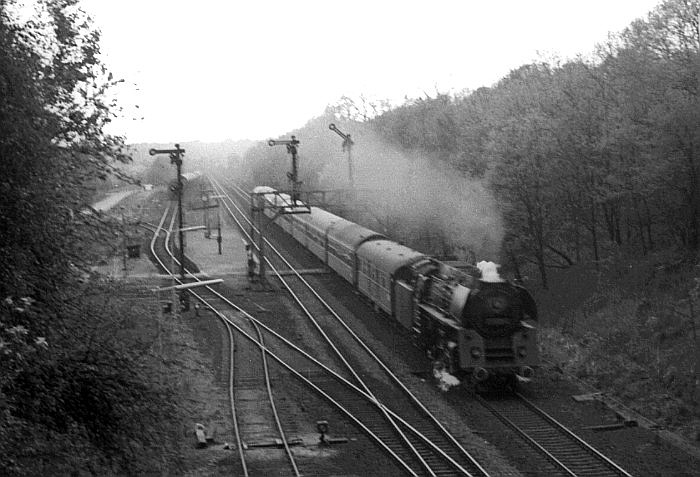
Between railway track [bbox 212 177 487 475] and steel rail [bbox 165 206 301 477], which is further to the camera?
steel rail [bbox 165 206 301 477]

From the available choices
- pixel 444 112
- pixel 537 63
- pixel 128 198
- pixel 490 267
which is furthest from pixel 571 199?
pixel 128 198

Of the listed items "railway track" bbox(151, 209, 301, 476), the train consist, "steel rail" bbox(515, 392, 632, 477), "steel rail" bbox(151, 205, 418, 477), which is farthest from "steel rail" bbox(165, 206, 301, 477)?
"steel rail" bbox(515, 392, 632, 477)

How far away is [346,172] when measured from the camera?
59031 mm

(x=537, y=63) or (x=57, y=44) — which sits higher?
(x=537, y=63)

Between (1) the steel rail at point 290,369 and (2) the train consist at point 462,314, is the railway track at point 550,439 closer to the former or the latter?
(2) the train consist at point 462,314

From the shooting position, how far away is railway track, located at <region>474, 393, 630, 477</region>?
46.8ft

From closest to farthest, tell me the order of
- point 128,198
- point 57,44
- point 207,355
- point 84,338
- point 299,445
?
point 84,338
point 57,44
point 299,445
point 207,355
point 128,198

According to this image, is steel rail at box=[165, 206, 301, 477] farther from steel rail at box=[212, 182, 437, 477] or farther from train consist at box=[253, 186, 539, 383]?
train consist at box=[253, 186, 539, 383]

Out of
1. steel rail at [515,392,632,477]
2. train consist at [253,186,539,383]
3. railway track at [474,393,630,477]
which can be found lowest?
railway track at [474,393,630,477]

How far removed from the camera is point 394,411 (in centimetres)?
1808

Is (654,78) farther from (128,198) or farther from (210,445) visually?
(128,198)

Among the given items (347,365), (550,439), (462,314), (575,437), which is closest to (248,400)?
(347,365)

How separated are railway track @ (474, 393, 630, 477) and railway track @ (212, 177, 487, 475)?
1395mm

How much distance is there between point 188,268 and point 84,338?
93.8 feet
